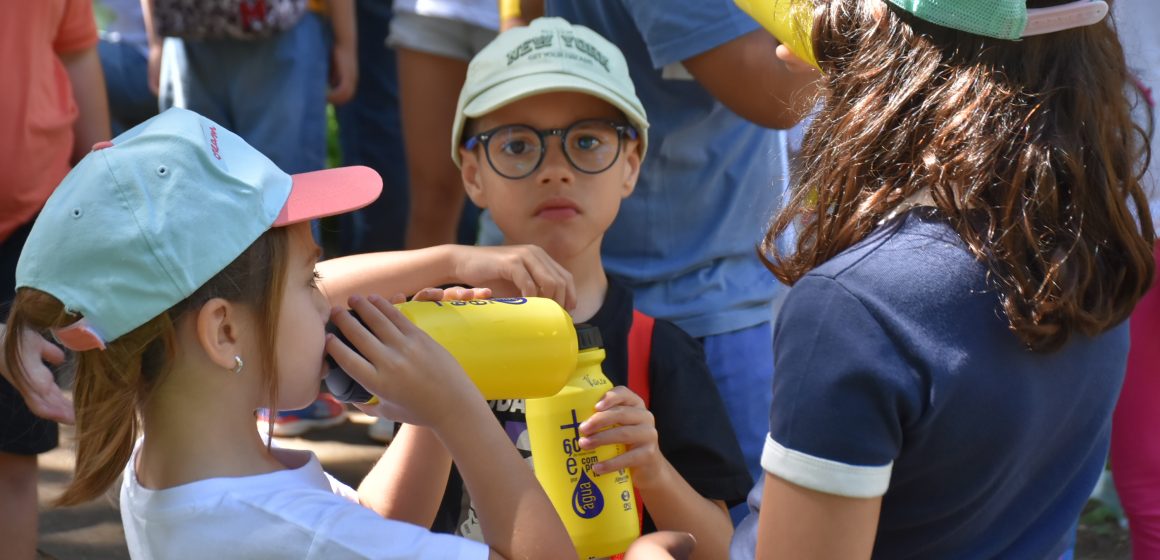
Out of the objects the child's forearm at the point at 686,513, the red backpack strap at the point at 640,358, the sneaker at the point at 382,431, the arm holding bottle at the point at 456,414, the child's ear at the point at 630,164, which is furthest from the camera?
the sneaker at the point at 382,431

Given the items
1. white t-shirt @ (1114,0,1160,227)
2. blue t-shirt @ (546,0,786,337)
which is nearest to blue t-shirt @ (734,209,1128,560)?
blue t-shirt @ (546,0,786,337)

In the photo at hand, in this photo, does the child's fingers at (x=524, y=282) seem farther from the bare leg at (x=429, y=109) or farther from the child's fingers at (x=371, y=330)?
the bare leg at (x=429, y=109)

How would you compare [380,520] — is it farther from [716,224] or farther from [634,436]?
[716,224]

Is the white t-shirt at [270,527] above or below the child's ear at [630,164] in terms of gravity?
above

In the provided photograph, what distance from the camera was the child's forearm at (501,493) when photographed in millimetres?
1755

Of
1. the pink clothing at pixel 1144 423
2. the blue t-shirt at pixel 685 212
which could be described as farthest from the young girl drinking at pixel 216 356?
the pink clothing at pixel 1144 423

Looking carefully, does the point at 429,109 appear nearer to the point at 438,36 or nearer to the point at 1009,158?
the point at 438,36

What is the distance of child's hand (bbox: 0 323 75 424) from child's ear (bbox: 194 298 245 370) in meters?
0.35

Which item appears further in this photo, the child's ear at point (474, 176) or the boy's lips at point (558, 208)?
the child's ear at point (474, 176)

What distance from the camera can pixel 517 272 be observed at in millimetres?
2377

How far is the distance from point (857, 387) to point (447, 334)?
660 millimetres

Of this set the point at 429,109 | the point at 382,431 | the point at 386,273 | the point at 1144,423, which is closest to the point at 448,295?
the point at 386,273

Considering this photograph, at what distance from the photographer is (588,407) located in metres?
2.00

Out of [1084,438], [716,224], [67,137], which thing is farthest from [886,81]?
[67,137]
